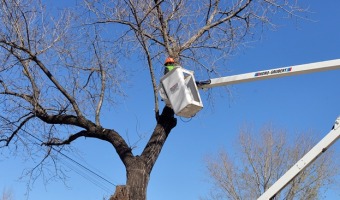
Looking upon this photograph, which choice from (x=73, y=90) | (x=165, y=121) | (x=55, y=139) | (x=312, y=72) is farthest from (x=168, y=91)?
(x=55, y=139)

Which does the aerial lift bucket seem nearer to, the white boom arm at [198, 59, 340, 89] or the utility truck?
the utility truck

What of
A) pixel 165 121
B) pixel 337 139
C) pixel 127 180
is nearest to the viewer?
pixel 337 139

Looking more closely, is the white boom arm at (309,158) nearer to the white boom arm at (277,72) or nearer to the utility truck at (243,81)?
the utility truck at (243,81)

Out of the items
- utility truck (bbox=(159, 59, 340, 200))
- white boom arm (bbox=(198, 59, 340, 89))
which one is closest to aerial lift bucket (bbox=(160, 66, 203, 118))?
utility truck (bbox=(159, 59, 340, 200))

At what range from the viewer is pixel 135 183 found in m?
6.46

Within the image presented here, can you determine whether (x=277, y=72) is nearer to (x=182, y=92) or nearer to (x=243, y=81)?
(x=243, y=81)

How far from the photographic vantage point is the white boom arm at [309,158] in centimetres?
557

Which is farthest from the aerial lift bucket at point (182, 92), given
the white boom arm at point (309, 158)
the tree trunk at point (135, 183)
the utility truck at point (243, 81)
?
the white boom arm at point (309, 158)

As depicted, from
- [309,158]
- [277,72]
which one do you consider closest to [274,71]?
[277,72]

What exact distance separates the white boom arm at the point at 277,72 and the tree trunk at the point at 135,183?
1.36 metres

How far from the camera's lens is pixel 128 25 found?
7.92 meters

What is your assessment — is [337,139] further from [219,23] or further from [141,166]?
[219,23]

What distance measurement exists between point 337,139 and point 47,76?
4348 millimetres

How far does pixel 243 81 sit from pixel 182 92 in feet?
3.46
